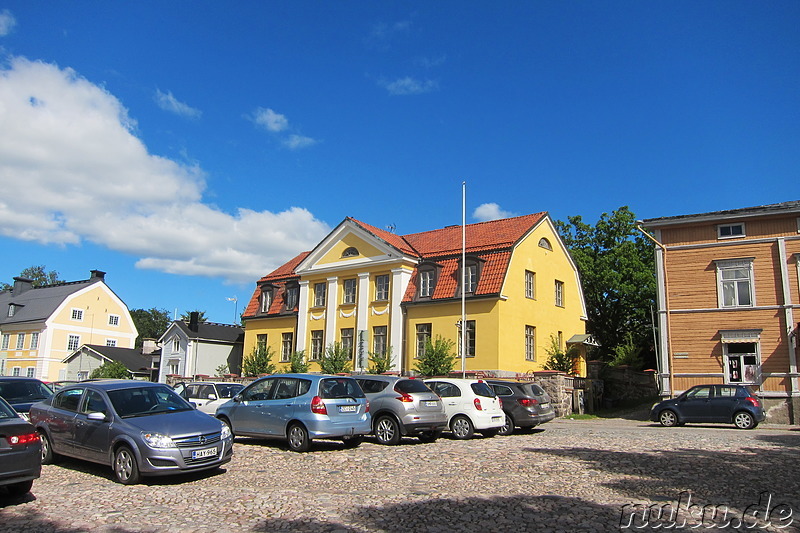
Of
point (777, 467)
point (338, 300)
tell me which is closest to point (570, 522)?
point (777, 467)

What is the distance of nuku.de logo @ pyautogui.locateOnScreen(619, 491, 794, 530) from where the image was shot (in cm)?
742

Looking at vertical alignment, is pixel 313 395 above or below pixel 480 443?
above

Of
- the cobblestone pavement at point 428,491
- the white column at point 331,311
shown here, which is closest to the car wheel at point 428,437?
the cobblestone pavement at point 428,491

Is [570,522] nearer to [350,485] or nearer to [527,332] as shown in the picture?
[350,485]

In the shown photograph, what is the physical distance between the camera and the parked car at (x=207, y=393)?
1850 centimetres

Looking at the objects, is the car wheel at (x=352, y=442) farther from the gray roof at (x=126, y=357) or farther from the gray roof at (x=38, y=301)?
the gray roof at (x=38, y=301)

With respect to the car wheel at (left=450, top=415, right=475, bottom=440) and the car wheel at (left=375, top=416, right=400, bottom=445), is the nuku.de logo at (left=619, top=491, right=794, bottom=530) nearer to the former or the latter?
the car wheel at (left=375, top=416, right=400, bottom=445)

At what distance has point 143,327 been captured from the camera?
100m

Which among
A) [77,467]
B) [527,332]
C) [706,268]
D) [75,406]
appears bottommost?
[77,467]

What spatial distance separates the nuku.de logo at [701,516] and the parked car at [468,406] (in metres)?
7.96

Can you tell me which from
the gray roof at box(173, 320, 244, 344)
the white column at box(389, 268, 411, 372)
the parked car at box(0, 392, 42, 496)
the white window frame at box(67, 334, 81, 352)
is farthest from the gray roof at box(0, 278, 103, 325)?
the parked car at box(0, 392, 42, 496)

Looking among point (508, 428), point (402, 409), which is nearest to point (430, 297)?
point (508, 428)

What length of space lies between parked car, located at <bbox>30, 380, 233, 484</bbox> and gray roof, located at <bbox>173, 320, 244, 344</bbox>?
32751 mm

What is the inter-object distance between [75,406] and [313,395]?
4.49 metres
